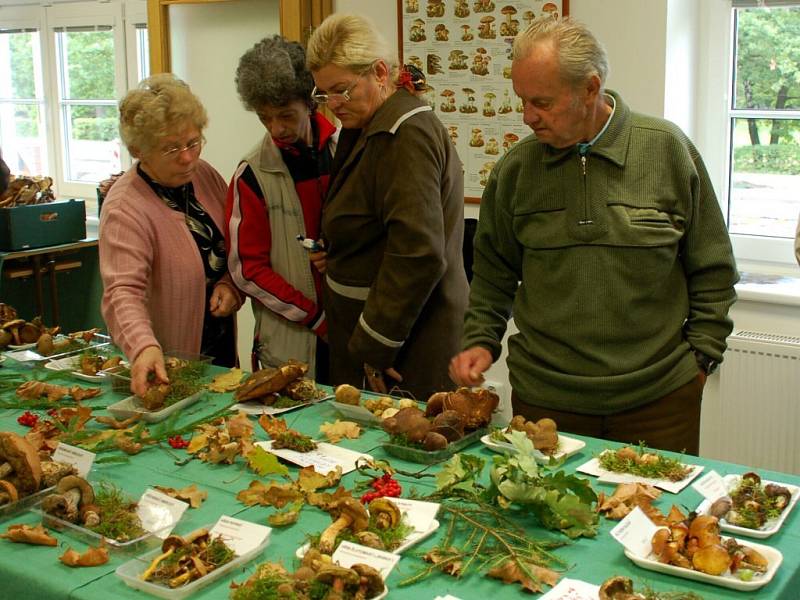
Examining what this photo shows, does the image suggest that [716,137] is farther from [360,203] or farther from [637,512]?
[637,512]

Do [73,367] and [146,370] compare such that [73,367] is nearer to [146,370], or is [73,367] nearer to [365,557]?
[146,370]

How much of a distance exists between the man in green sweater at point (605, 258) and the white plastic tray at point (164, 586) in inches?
32.6

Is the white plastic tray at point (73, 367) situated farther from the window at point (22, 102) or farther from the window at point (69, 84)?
the window at point (22, 102)

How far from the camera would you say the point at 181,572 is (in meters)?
1.43

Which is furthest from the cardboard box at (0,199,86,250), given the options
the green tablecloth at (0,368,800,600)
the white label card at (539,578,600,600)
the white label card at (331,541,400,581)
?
the white label card at (539,578,600,600)

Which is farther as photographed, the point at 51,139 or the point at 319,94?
the point at 51,139

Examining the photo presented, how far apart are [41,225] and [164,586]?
374 centimetres

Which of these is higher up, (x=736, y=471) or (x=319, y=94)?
(x=319, y=94)

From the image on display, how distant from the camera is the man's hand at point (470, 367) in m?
2.18

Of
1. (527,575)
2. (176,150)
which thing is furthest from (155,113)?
(527,575)

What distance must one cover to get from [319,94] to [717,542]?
1.50 metres

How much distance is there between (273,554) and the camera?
1.53 m

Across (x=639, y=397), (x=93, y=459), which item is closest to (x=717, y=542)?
(x=639, y=397)

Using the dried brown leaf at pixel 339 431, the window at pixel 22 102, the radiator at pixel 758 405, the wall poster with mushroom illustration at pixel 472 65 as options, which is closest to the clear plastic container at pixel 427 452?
the dried brown leaf at pixel 339 431
